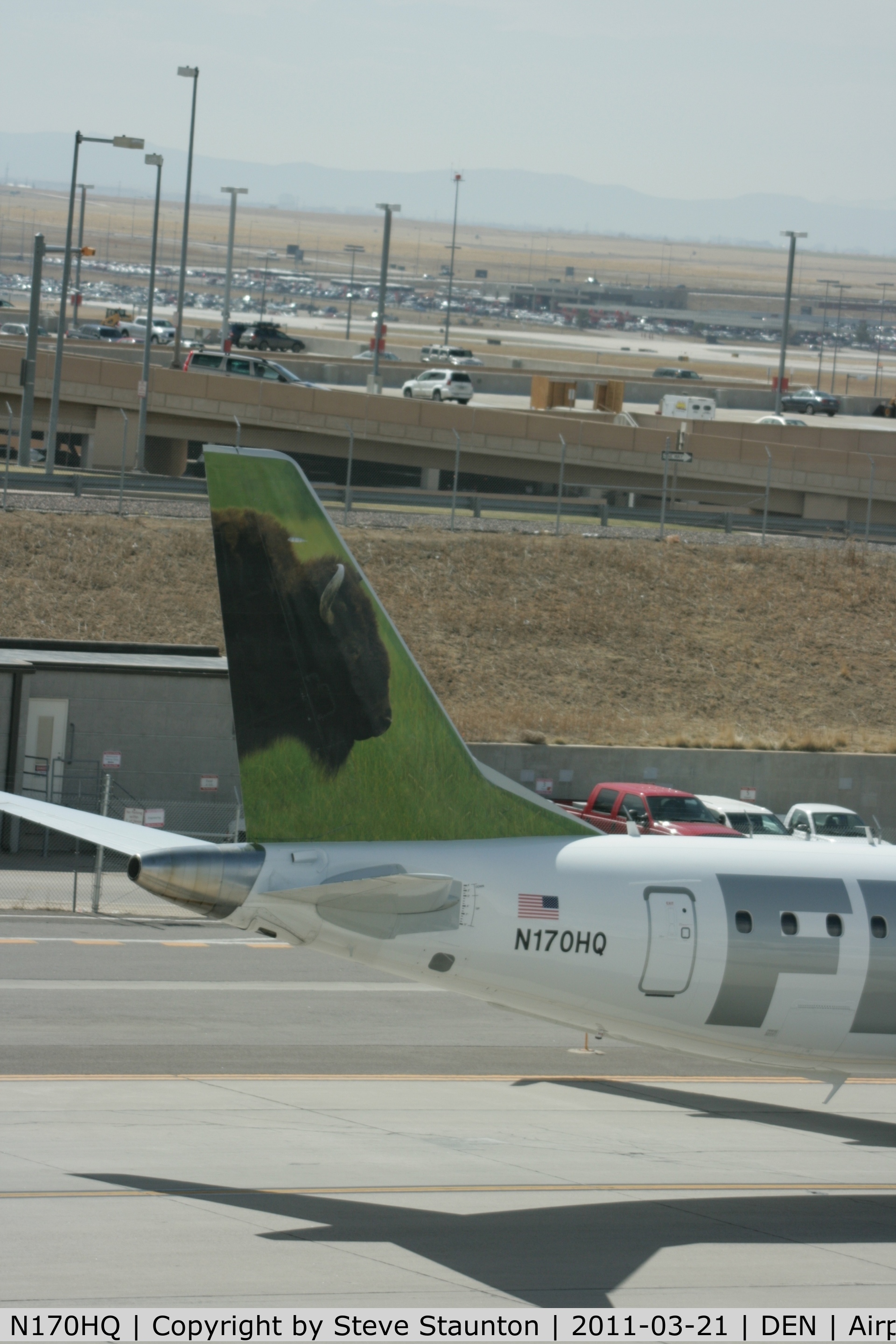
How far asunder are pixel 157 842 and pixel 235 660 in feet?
5.70

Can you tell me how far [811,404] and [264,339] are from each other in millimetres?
39147

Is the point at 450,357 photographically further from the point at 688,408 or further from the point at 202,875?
the point at 202,875

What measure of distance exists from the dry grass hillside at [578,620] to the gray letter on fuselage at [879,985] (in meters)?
22.6

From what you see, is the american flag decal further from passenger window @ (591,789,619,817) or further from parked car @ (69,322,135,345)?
parked car @ (69,322,135,345)

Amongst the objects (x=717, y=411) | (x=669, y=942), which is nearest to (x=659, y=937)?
(x=669, y=942)

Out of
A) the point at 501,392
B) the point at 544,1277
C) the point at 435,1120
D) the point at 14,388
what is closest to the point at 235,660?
the point at 544,1277

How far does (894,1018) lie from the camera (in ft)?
53.1

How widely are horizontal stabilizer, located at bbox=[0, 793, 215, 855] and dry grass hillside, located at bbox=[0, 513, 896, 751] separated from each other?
25167mm

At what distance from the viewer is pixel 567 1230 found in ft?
47.6

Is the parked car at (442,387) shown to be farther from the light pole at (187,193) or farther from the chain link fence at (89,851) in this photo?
the chain link fence at (89,851)

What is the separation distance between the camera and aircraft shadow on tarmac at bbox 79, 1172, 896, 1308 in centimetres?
1321

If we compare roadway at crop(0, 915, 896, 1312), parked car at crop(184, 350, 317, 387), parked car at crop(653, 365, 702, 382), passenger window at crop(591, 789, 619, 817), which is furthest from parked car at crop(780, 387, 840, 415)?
roadway at crop(0, 915, 896, 1312)

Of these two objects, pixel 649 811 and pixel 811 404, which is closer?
pixel 649 811

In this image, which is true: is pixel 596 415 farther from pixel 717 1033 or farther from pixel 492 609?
pixel 717 1033
